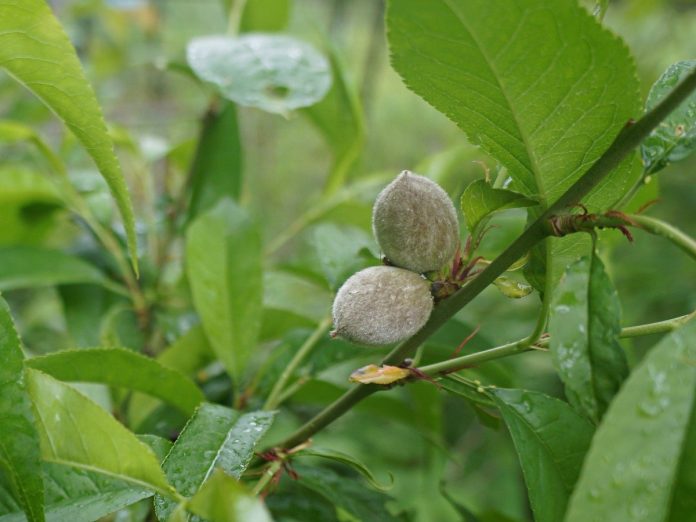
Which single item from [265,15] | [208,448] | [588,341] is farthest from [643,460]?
[265,15]

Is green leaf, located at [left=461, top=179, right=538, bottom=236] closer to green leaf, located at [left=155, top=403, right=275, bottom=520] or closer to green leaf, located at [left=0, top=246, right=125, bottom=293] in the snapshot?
green leaf, located at [left=155, top=403, right=275, bottom=520]

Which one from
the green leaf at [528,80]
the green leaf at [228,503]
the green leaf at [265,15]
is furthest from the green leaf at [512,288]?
the green leaf at [265,15]

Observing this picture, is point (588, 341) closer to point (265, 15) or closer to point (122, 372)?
point (122, 372)

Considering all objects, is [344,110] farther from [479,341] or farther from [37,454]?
[37,454]

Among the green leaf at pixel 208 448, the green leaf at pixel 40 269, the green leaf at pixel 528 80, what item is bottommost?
the green leaf at pixel 40 269

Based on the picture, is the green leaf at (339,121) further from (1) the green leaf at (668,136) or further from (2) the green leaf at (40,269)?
(1) the green leaf at (668,136)

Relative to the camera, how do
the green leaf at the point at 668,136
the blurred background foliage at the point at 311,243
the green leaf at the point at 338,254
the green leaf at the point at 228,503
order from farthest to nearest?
the blurred background foliage at the point at 311,243 → the green leaf at the point at 338,254 → the green leaf at the point at 668,136 → the green leaf at the point at 228,503

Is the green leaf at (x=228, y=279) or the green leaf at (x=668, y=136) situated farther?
the green leaf at (x=228, y=279)

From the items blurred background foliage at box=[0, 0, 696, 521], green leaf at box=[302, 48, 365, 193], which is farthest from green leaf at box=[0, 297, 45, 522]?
green leaf at box=[302, 48, 365, 193]
